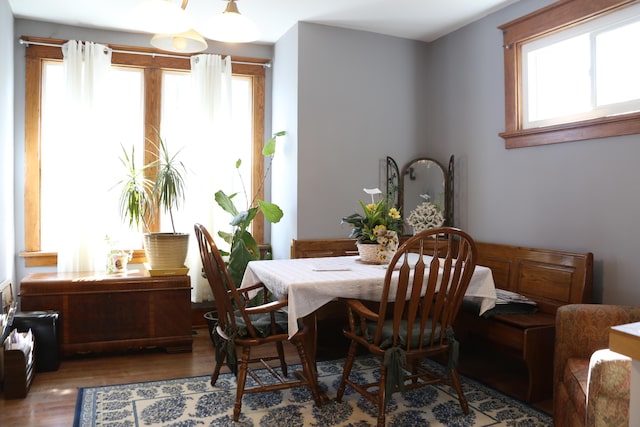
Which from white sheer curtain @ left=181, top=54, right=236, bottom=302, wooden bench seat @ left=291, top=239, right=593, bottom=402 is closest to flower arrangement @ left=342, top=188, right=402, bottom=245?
wooden bench seat @ left=291, top=239, right=593, bottom=402

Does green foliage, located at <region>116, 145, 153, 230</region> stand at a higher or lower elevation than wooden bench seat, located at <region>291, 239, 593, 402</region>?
higher

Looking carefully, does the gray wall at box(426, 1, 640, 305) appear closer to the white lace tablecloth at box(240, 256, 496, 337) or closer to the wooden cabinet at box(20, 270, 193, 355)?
the white lace tablecloth at box(240, 256, 496, 337)

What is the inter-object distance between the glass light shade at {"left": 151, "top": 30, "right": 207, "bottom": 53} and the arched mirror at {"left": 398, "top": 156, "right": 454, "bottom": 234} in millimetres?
2311

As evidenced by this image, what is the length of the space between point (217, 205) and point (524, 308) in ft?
8.33

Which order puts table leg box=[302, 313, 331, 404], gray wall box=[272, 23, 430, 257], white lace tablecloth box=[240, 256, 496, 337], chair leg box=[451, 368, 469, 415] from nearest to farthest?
white lace tablecloth box=[240, 256, 496, 337] → chair leg box=[451, 368, 469, 415] → table leg box=[302, 313, 331, 404] → gray wall box=[272, 23, 430, 257]

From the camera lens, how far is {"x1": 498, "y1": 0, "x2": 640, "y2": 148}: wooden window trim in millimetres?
3047

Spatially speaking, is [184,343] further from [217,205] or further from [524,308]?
[524,308]

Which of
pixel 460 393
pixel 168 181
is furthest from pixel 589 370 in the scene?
pixel 168 181

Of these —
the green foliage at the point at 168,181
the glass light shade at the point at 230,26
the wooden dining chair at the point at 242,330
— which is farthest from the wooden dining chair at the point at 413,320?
the green foliage at the point at 168,181

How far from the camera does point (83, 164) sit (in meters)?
4.10

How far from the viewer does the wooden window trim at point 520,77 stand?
3047 millimetres

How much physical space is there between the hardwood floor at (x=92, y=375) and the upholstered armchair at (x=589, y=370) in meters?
0.50

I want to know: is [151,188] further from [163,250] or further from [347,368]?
[347,368]

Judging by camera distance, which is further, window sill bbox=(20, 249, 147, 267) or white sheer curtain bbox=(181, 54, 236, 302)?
white sheer curtain bbox=(181, 54, 236, 302)
